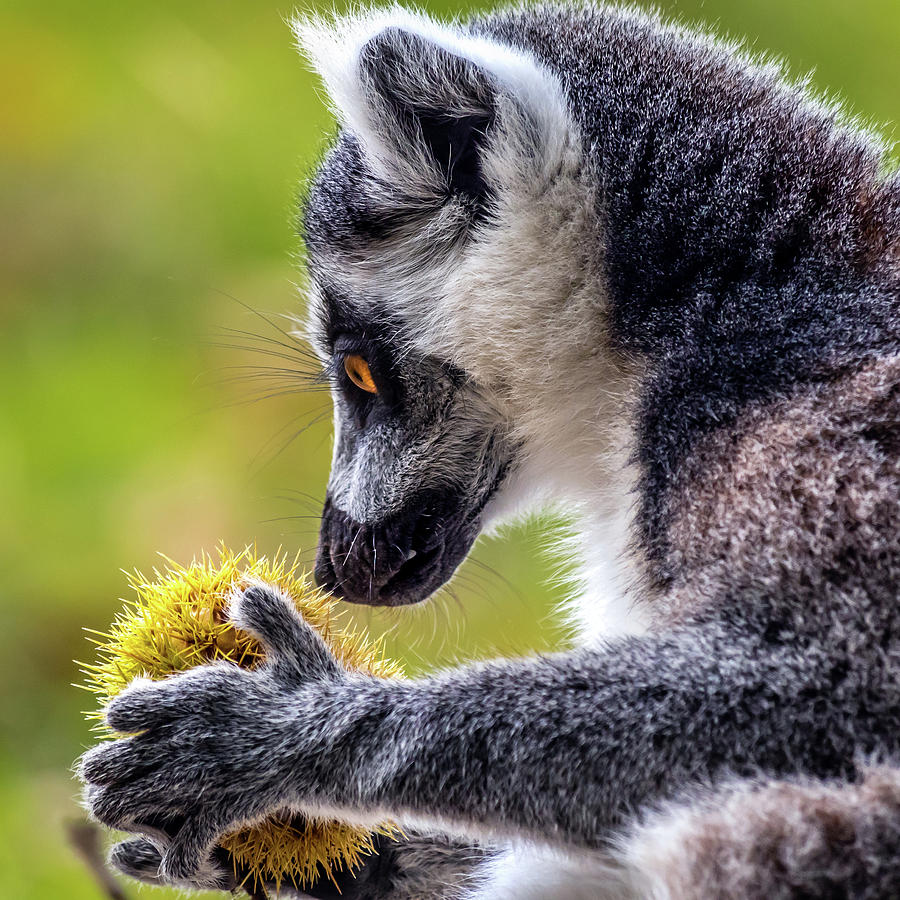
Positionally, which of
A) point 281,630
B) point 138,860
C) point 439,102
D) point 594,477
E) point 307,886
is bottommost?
point 307,886

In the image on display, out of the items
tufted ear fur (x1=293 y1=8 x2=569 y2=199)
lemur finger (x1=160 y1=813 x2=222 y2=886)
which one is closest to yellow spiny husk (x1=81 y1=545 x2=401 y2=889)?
lemur finger (x1=160 y1=813 x2=222 y2=886)

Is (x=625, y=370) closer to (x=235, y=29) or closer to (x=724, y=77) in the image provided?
(x=724, y=77)

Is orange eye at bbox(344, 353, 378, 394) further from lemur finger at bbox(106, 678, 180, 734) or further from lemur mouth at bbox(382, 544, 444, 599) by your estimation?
lemur finger at bbox(106, 678, 180, 734)

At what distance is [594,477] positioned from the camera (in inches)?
82.0

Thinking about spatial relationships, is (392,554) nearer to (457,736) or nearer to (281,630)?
(281,630)

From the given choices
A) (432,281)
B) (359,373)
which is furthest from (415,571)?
(432,281)

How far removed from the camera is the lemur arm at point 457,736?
4.99 feet

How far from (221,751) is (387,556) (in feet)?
1.94

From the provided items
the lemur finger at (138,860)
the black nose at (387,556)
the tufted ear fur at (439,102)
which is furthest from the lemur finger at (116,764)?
the tufted ear fur at (439,102)

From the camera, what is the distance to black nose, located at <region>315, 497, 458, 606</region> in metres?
2.15

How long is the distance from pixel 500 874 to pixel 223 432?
9.41 ft

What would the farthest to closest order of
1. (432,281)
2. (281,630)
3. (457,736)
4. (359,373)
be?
(359,373), (432,281), (281,630), (457,736)

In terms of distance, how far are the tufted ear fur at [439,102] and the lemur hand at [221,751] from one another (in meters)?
0.80

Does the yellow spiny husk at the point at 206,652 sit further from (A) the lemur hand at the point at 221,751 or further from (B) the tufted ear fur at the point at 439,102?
(B) the tufted ear fur at the point at 439,102
